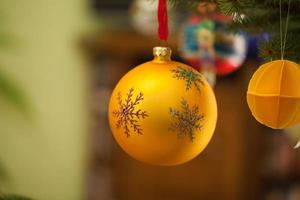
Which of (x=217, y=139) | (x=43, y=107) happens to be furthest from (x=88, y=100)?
(x=217, y=139)

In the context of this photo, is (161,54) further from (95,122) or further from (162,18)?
(95,122)

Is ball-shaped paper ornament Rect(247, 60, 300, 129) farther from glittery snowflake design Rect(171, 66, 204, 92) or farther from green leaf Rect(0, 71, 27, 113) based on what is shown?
green leaf Rect(0, 71, 27, 113)

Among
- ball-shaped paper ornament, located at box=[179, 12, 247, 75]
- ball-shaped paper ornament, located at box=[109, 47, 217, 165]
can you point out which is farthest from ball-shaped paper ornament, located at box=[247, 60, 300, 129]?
ball-shaped paper ornament, located at box=[179, 12, 247, 75]

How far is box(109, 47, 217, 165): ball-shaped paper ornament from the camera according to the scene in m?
0.51

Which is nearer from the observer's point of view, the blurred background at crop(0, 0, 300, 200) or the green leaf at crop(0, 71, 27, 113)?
the green leaf at crop(0, 71, 27, 113)

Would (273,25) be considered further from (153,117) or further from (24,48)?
(24,48)

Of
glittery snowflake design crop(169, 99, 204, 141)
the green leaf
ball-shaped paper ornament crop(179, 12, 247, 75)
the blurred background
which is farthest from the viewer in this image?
the blurred background

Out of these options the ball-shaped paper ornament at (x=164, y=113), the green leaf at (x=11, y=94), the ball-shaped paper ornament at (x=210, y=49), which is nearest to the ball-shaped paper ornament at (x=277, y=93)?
the ball-shaped paper ornament at (x=164, y=113)

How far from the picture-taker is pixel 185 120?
509mm

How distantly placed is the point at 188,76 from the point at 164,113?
1.7 inches

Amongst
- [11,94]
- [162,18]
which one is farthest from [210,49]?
[11,94]

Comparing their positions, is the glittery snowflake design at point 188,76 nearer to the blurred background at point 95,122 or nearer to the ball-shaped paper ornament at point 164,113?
the ball-shaped paper ornament at point 164,113

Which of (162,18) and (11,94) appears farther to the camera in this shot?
(11,94)

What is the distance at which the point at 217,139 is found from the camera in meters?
2.21
